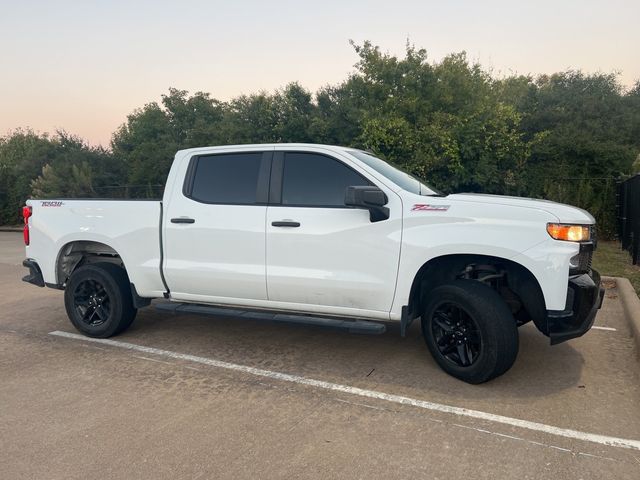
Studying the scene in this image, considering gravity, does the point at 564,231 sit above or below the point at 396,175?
below

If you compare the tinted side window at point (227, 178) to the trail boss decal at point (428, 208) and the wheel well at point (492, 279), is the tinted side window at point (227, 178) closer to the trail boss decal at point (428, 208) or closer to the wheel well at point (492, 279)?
the trail boss decal at point (428, 208)

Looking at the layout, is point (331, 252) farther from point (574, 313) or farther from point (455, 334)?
point (574, 313)

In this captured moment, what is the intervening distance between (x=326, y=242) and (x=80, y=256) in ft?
10.6

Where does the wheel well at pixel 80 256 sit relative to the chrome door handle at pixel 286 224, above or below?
below

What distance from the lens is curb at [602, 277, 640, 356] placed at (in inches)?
198

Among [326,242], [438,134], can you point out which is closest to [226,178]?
[326,242]

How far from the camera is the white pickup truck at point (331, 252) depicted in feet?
12.4

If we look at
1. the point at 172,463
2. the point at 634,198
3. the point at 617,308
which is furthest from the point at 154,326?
the point at 634,198

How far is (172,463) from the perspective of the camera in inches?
114

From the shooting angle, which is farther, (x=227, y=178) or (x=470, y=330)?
(x=227, y=178)

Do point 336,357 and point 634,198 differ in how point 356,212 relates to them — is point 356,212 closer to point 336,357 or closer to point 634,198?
point 336,357

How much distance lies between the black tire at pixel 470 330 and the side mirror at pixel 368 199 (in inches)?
32.4

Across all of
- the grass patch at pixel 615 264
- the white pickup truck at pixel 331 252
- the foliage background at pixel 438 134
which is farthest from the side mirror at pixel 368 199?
the foliage background at pixel 438 134

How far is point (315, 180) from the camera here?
14.9 ft
